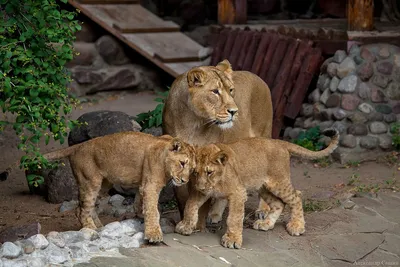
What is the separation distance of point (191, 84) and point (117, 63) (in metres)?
6.90

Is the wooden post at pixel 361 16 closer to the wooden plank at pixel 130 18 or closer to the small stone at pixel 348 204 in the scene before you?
the small stone at pixel 348 204

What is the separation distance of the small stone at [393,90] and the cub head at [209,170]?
14.3 feet

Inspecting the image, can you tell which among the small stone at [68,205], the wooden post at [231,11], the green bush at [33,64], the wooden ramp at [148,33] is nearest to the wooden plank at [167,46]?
the wooden ramp at [148,33]

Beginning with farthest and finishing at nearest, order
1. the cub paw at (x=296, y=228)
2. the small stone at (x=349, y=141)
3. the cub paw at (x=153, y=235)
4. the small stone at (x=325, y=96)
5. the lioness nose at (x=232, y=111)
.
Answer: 1. the small stone at (x=325, y=96)
2. the small stone at (x=349, y=141)
3. the cub paw at (x=296, y=228)
4. the lioness nose at (x=232, y=111)
5. the cub paw at (x=153, y=235)

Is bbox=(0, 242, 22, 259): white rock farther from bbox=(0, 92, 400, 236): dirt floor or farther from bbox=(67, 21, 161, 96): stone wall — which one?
bbox=(67, 21, 161, 96): stone wall

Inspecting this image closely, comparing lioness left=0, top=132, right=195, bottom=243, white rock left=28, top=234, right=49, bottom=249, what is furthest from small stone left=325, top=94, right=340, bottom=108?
white rock left=28, top=234, right=49, bottom=249

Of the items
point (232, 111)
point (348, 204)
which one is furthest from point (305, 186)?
point (232, 111)

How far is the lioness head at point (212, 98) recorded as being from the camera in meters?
6.80

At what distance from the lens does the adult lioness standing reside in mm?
6832

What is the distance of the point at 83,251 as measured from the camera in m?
6.02

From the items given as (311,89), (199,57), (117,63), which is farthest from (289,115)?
(117,63)

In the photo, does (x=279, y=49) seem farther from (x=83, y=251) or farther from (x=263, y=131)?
(x=83, y=251)

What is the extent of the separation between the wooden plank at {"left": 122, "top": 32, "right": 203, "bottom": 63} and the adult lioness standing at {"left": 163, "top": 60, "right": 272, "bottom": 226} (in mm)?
5413

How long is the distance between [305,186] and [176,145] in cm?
309
